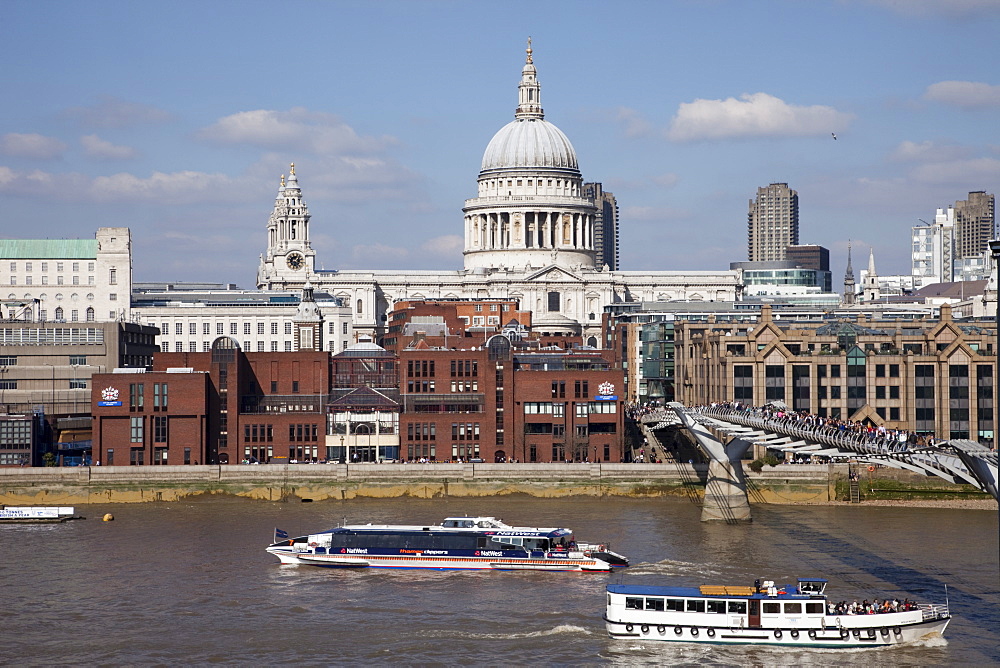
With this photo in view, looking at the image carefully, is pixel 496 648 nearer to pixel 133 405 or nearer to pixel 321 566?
pixel 321 566

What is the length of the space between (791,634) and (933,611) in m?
4.55

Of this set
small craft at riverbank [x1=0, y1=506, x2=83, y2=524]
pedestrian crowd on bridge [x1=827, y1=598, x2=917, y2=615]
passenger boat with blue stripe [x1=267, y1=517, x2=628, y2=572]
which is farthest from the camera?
small craft at riverbank [x1=0, y1=506, x2=83, y2=524]

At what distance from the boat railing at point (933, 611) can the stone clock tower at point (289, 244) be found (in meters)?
141

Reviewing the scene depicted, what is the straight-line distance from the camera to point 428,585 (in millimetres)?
62781

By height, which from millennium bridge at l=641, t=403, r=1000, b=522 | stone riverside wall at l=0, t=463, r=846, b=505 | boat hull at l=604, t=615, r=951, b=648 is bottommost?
boat hull at l=604, t=615, r=951, b=648

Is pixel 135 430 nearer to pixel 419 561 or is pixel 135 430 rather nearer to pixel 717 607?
pixel 419 561

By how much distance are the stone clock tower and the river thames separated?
105224mm

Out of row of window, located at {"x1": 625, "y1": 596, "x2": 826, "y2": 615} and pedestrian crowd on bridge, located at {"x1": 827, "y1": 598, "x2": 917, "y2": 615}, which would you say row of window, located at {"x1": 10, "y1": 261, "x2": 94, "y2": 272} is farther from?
pedestrian crowd on bridge, located at {"x1": 827, "y1": 598, "x2": 917, "y2": 615}

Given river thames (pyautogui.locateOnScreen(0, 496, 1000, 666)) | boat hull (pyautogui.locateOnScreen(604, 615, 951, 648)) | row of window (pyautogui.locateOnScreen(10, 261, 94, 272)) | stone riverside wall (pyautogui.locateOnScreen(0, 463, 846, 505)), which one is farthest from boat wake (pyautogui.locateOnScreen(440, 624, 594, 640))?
row of window (pyautogui.locateOnScreen(10, 261, 94, 272))

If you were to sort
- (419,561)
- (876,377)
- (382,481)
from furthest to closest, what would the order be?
(876,377) < (382,481) < (419,561)

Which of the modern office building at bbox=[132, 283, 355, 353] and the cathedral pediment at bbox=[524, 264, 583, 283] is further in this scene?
the cathedral pediment at bbox=[524, 264, 583, 283]

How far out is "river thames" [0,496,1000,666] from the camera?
5147 centimetres

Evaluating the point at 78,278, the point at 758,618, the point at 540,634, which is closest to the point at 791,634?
the point at 758,618

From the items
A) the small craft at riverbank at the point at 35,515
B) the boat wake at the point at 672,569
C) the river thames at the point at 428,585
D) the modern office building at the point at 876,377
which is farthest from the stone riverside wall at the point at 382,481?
the boat wake at the point at 672,569
